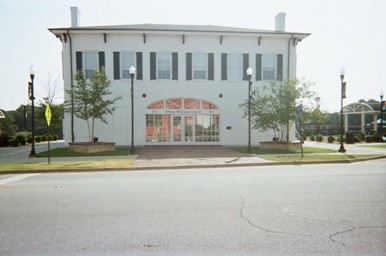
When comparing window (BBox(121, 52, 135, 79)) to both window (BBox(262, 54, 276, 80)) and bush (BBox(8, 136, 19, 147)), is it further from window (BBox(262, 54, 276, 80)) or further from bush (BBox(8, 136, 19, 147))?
bush (BBox(8, 136, 19, 147))

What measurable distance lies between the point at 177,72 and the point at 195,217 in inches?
726

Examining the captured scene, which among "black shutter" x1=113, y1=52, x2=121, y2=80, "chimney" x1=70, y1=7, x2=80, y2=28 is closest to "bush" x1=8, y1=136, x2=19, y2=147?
"black shutter" x1=113, y1=52, x2=121, y2=80

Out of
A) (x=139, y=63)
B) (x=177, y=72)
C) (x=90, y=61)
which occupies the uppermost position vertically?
(x=90, y=61)

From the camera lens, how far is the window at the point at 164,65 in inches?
881

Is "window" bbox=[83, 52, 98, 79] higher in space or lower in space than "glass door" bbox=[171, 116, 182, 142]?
higher

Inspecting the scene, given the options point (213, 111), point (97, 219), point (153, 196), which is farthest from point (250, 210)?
point (213, 111)

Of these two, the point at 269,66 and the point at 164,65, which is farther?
the point at 269,66

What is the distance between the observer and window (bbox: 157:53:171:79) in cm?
2238

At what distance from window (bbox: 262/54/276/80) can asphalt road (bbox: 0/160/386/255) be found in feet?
52.3

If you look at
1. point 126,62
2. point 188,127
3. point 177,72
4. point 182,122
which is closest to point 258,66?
point 177,72

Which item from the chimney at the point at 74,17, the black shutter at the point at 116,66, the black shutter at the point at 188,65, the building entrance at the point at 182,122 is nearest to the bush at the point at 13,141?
the black shutter at the point at 116,66

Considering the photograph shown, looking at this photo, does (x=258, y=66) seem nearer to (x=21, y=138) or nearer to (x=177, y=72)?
(x=177, y=72)

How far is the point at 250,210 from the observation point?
550 cm

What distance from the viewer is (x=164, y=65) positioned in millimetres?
22438
